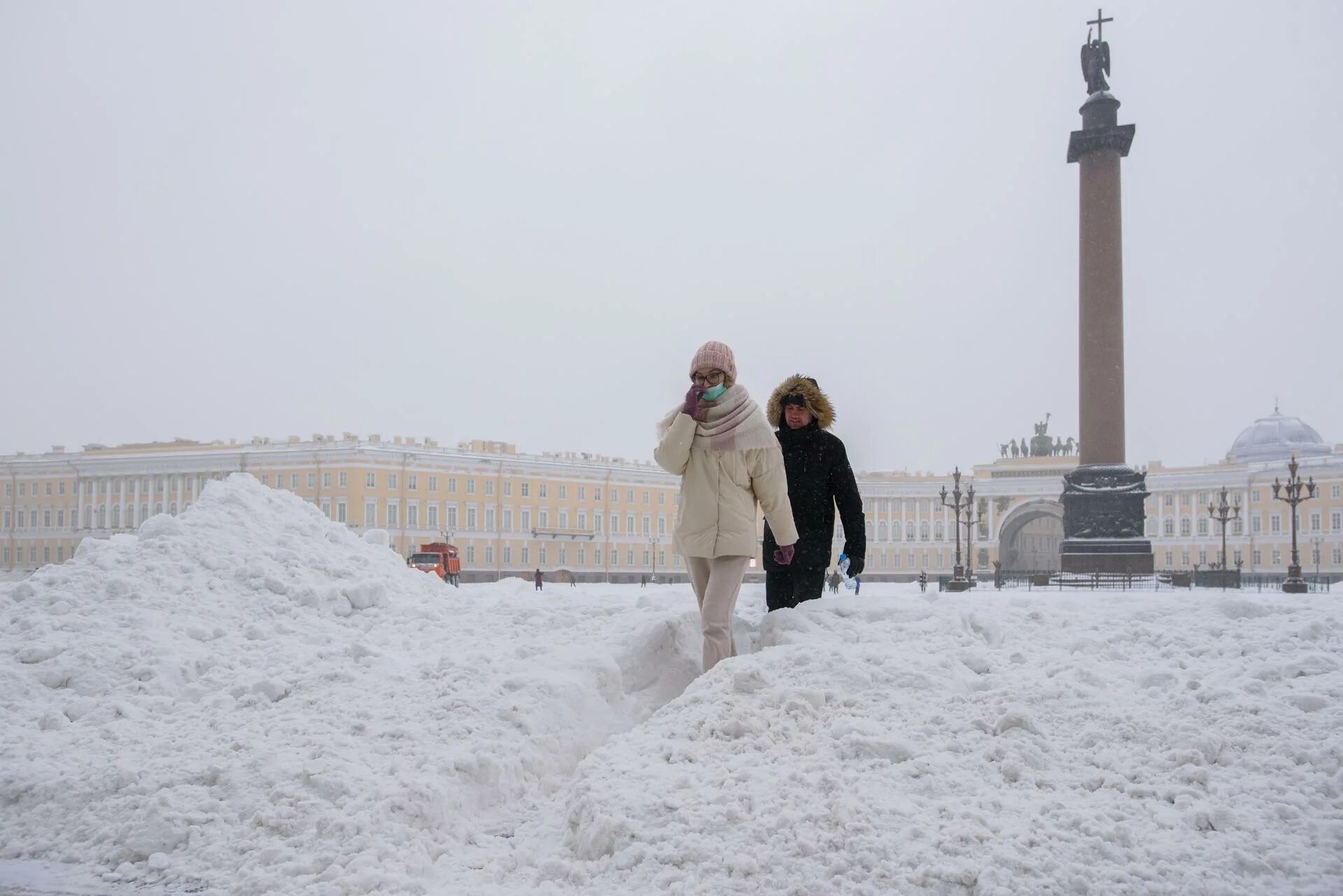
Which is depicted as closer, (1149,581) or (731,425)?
(731,425)

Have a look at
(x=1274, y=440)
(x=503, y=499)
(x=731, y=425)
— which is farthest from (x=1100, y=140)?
(x=1274, y=440)

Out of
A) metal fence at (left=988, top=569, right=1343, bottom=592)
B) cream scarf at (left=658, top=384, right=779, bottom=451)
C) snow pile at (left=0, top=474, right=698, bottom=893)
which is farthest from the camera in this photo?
metal fence at (left=988, top=569, right=1343, bottom=592)

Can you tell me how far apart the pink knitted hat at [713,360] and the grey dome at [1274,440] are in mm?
90447

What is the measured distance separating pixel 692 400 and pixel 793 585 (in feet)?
4.32

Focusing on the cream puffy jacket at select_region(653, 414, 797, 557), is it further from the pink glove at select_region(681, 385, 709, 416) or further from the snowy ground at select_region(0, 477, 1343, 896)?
the snowy ground at select_region(0, 477, 1343, 896)

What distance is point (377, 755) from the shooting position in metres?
5.52

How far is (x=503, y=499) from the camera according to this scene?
2918 inches

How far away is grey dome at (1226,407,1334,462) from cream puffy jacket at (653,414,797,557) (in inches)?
3559

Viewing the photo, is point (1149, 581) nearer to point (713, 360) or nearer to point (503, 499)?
point (713, 360)

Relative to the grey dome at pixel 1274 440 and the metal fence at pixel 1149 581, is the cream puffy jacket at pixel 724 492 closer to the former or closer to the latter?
the metal fence at pixel 1149 581

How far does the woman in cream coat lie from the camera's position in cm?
612

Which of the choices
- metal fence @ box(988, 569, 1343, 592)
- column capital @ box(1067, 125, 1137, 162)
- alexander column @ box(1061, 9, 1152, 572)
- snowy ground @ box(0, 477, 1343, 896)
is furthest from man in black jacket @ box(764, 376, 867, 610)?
column capital @ box(1067, 125, 1137, 162)

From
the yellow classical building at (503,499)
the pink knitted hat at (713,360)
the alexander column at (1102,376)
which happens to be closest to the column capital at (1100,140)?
the alexander column at (1102,376)

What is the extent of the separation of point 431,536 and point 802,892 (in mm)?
67775
